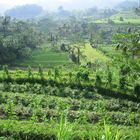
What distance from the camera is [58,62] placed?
239 ft

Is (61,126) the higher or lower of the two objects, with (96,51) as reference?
higher

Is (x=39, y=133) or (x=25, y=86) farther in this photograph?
(x=25, y=86)

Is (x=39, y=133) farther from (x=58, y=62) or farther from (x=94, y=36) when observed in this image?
(x=94, y=36)

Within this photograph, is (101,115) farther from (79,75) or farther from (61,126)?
(61,126)

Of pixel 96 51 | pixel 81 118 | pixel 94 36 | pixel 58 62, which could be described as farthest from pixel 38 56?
pixel 81 118

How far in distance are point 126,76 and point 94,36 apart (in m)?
77.0

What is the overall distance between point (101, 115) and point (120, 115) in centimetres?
182

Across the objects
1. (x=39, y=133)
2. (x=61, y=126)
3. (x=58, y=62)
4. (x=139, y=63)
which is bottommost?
(x=58, y=62)

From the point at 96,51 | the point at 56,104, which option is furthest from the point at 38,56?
the point at 56,104

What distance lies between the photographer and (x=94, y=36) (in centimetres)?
11362

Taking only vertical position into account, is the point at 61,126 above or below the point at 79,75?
above

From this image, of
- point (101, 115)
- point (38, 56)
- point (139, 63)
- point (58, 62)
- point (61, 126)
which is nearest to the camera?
point (61, 126)

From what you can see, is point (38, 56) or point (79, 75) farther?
point (38, 56)

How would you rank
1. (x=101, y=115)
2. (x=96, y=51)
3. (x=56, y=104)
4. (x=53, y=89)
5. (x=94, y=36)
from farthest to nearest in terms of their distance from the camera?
1. (x=94, y=36)
2. (x=96, y=51)
3. (x=53, y=89)
4. (x=56, y=104)
5. (x=101, y=115)
